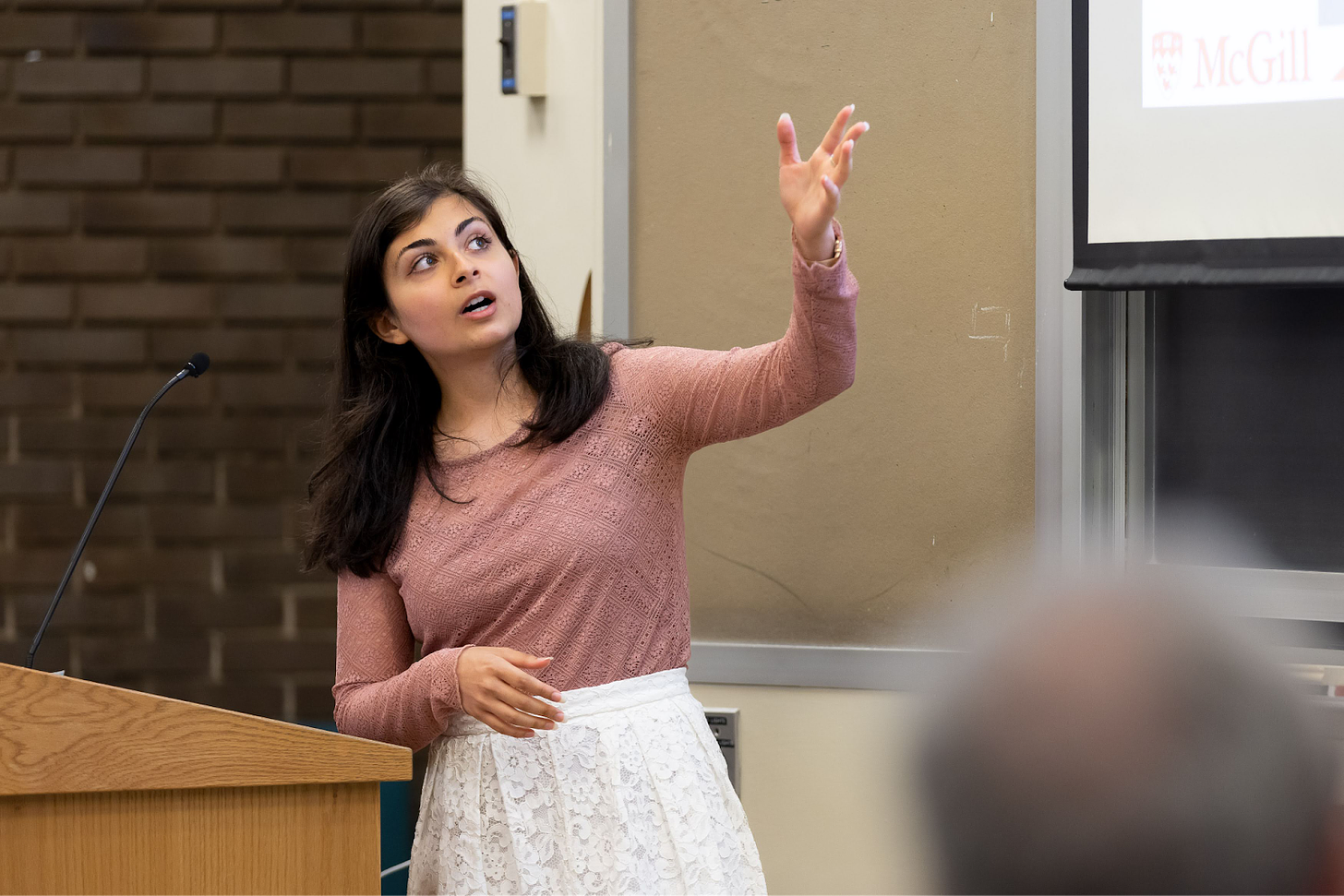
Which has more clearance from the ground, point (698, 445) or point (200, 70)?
point (200, 70)

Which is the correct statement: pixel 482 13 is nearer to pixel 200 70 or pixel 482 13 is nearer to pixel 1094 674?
pixel 200 70

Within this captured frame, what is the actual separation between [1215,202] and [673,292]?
2.54 ft

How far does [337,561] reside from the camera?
146 cm

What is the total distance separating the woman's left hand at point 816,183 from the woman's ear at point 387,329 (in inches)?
20.4

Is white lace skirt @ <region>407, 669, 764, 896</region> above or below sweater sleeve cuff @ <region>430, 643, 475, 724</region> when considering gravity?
below

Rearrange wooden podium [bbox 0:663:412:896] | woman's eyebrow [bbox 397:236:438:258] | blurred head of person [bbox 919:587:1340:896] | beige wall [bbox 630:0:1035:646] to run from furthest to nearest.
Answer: beige wall [bbox 630:0:1035:646], woman's eyebrow [bbox 397:236:438:258], wooden podium [bbox 0:663:412:896], blurred head of person [bbox 919:587:1340:896]

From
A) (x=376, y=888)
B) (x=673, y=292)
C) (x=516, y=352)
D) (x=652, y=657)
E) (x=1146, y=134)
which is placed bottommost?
(x=376, y=888)

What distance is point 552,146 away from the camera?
233cm

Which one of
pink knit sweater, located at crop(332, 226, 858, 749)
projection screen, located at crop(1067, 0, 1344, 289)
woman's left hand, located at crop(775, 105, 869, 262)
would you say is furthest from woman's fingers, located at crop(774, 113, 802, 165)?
projection screen, located at crop(1067, 0, 1344, 289)

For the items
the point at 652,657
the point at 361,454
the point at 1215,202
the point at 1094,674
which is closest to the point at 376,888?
the point at 652,657

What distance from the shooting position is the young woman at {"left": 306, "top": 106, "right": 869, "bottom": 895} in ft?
4.43

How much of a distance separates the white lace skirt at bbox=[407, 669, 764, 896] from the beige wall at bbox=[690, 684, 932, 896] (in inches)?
17.1

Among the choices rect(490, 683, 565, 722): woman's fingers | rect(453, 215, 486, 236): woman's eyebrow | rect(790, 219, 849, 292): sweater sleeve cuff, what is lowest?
rect(490, 683, 565, 722): woman's fingers

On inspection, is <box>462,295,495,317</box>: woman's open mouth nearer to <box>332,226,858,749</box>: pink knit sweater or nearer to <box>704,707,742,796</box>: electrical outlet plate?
<box>332,226,858,749</box>: pink knit sweater
